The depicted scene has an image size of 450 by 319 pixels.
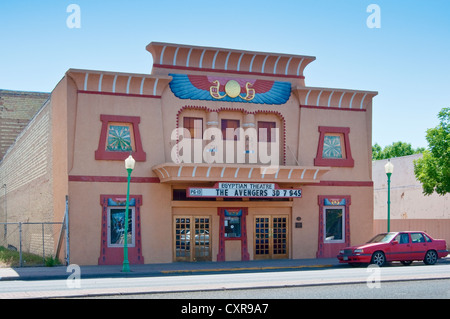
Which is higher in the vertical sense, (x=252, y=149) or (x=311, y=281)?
(x=252, y=149)

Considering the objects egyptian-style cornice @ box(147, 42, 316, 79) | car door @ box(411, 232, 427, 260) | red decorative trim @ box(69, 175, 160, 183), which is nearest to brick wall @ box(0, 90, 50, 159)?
egyptian-style cornice @ box(147, 42, 316, 79)

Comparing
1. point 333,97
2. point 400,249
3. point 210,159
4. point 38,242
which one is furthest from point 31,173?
point 400,249

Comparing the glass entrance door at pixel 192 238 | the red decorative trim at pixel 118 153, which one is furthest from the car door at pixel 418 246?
the red decorative trim at pixel 118 153

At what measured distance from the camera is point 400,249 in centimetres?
2608

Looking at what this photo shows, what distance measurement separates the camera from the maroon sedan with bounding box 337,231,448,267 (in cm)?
2552

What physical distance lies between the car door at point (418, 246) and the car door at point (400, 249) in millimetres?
183

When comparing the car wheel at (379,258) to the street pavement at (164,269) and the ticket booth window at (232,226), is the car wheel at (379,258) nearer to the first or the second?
the street pavement at (164,269)

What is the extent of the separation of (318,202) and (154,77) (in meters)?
9.91

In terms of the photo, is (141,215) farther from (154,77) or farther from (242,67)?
(242,67)

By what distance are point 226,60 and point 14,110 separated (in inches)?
869

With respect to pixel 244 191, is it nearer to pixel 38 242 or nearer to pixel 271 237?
pixel 271 237

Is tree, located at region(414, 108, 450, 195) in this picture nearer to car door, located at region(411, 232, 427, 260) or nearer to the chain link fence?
car door, located at region(411, 232, 427, 260)
